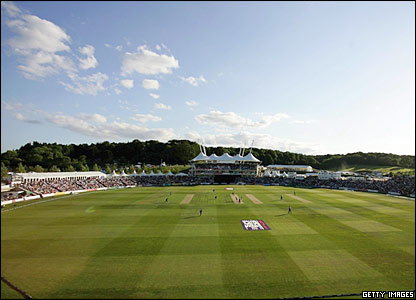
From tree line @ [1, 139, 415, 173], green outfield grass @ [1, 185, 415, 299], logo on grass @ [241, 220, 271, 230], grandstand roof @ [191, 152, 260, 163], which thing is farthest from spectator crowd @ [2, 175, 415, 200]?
tree line @ [1, 139, 415, 173]

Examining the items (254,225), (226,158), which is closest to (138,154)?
(226,158)

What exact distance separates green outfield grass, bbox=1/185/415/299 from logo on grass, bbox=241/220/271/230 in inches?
23.7

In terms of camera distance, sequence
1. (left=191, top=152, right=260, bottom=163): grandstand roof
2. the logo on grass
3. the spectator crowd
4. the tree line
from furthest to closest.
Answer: the tree line, (left=191, top=152, right=260, bottom=163): grandstand roof, the spectator crowd, the logo on grass

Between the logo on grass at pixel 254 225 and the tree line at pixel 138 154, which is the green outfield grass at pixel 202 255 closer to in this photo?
the logo on grass at pixel 254 225

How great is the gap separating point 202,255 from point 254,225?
8.49m

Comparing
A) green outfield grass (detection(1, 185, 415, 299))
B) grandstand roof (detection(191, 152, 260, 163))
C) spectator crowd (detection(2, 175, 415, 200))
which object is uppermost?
grandstand roof (detection(191, 152, 260, 163))

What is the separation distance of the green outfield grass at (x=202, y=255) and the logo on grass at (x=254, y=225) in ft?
1.97

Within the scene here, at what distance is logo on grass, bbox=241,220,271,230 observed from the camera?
70.9 feet

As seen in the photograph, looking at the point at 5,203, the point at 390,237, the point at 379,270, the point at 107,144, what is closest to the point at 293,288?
the point at 379,270

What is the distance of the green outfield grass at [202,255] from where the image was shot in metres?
11.2

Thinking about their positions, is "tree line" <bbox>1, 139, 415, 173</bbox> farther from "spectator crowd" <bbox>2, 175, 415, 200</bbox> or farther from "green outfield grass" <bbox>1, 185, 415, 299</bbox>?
"green outfield grass" <bbox>1, 185, 415, 299</bbox>

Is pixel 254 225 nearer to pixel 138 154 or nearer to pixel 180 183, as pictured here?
pixel 180 183

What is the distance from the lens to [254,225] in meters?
22.5

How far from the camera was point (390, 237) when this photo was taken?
18812 mm
